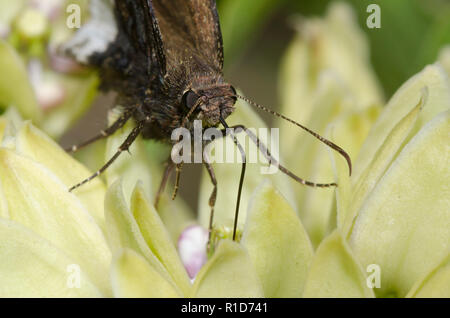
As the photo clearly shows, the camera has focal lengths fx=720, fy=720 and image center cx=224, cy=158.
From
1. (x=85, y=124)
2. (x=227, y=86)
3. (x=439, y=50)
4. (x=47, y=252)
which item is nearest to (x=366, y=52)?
(x=439, y=50)

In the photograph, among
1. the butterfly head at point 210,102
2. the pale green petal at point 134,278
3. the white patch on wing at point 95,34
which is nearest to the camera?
the pale green petal at point 134,278

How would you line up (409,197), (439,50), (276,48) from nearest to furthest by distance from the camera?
(409,197)
(439,50)
(276,48)

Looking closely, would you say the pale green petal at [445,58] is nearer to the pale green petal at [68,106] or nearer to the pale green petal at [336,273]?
the pale green petal at [336,273]

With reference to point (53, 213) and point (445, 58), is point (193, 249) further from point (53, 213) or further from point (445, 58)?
point (445, 58)

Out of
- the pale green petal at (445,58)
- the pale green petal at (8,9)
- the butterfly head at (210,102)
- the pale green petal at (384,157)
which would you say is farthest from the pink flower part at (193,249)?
the pale green petal at (8,9)

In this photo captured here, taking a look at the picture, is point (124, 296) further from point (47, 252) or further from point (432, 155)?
point (432, 155)

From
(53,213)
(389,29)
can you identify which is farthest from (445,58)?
(53,213)
